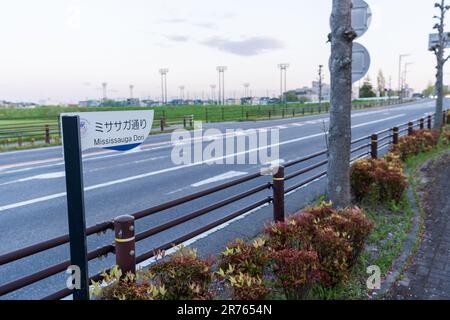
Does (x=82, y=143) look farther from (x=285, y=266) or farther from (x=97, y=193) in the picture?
(x=97, y=193)

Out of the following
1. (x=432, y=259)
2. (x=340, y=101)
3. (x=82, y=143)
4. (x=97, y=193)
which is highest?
(x=340, y=101)

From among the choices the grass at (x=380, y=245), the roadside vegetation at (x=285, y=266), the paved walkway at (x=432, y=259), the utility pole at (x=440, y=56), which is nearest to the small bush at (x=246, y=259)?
the roadside vegetation at (x=285, y=266)

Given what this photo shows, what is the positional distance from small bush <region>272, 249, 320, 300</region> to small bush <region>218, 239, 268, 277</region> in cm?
13

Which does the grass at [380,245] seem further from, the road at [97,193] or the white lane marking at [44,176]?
the white lane marking at [44,176]

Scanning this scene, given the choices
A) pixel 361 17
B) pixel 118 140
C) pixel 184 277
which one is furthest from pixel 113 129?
pixel 361 17

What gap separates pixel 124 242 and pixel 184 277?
1.79 feet

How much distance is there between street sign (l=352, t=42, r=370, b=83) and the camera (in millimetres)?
5749

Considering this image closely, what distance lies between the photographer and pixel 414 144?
1211cm

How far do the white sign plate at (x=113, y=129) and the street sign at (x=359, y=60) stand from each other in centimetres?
390

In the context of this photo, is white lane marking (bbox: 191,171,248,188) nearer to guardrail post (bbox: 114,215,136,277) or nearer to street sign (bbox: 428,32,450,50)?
guardrail post (bbox: 114,215,136,277)

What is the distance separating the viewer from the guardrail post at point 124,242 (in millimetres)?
3076
